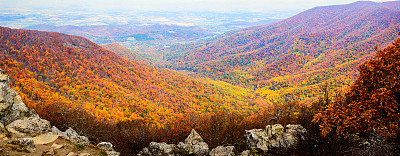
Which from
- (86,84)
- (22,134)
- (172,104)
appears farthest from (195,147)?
(86,84)

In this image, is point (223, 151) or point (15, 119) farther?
point (223, 151)

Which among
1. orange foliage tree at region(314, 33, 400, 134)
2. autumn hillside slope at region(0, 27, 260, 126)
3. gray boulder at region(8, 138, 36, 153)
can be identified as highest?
orange foliage tree at region(314, 33, 400, 134)

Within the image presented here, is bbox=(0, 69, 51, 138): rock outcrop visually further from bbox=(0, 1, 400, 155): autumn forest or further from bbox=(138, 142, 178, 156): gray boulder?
bbox=(138, 142, 178, 156): gray boulder

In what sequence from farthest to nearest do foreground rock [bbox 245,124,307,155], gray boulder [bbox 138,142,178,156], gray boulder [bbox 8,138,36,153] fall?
gray boulder [bbox 138,142,178,156] < foreground rock [bbox 245,124,307,155] < gray boulder [bbox 8,138,36,153]

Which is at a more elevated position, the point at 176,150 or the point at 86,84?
the point at 176,150

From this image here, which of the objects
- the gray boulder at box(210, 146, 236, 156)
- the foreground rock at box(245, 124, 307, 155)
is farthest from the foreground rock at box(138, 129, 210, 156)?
the foreground rock at box(245, 124, 307, 155)

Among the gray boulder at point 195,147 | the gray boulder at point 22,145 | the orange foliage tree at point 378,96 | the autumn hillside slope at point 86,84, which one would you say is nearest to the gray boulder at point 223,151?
the gray boulder at point 195,147

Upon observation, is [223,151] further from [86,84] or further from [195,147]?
[86,84]
